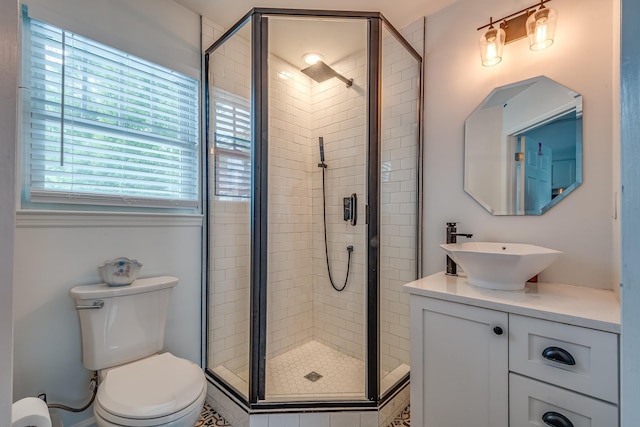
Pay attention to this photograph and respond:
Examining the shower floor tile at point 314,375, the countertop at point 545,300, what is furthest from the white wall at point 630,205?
the shower floor tile at point 314,375

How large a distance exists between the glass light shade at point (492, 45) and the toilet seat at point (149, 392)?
220 centimetres

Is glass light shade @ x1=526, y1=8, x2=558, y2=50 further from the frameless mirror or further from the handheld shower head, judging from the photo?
the handheld shower head

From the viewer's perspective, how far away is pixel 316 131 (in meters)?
2.46

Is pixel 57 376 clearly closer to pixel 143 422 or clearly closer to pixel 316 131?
pixel 143 422

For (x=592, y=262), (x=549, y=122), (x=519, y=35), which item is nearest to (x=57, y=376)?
(x=592, y=262)

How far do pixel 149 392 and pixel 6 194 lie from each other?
1.21 meters

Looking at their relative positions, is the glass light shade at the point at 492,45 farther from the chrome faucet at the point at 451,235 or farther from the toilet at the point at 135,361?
the toilet at the point at 135,361

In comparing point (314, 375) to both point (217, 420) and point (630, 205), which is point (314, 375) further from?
point (630, 205)

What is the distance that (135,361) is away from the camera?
1556mm

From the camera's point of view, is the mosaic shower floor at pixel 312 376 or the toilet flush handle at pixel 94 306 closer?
the toilet flush handle at pixel 94 306

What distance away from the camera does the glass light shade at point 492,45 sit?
1.65 metres

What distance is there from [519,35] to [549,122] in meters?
0.51

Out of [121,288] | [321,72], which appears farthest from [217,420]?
[321,72]

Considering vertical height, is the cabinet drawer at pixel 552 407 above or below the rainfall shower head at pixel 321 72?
below
